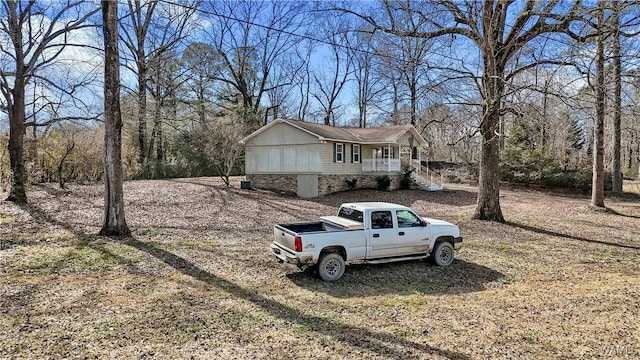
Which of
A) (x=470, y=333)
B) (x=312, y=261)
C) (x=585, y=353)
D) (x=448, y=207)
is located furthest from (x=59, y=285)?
(x=448, y=207)

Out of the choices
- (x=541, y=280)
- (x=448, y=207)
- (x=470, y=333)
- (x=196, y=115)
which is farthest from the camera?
(x=196, y=115)

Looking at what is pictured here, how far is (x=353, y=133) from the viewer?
2783cm

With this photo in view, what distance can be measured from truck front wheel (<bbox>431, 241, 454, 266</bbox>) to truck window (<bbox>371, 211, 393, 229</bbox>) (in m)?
1.42

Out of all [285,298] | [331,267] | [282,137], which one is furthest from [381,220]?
[282,137]

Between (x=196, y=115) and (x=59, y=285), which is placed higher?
(x=196, y=115)

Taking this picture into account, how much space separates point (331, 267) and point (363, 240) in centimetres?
86

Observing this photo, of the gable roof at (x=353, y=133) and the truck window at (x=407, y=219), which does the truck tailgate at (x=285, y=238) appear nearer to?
the truck window at (x=407, y=219)

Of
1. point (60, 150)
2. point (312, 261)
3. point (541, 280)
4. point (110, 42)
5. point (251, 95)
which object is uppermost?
point (251, 95)

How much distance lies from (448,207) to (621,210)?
8.12 metres

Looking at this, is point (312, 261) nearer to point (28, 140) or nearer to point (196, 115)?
point (28, 140)

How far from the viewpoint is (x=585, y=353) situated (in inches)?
182

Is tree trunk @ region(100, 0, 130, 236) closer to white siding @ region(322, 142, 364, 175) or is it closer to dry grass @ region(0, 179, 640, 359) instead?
dry grass @ region(0, 179, 640, 359)

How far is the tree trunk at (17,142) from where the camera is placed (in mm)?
13859

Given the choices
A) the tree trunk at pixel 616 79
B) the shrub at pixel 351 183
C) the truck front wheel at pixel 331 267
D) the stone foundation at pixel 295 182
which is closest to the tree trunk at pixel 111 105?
the truck front wheel at pixel 331 267
